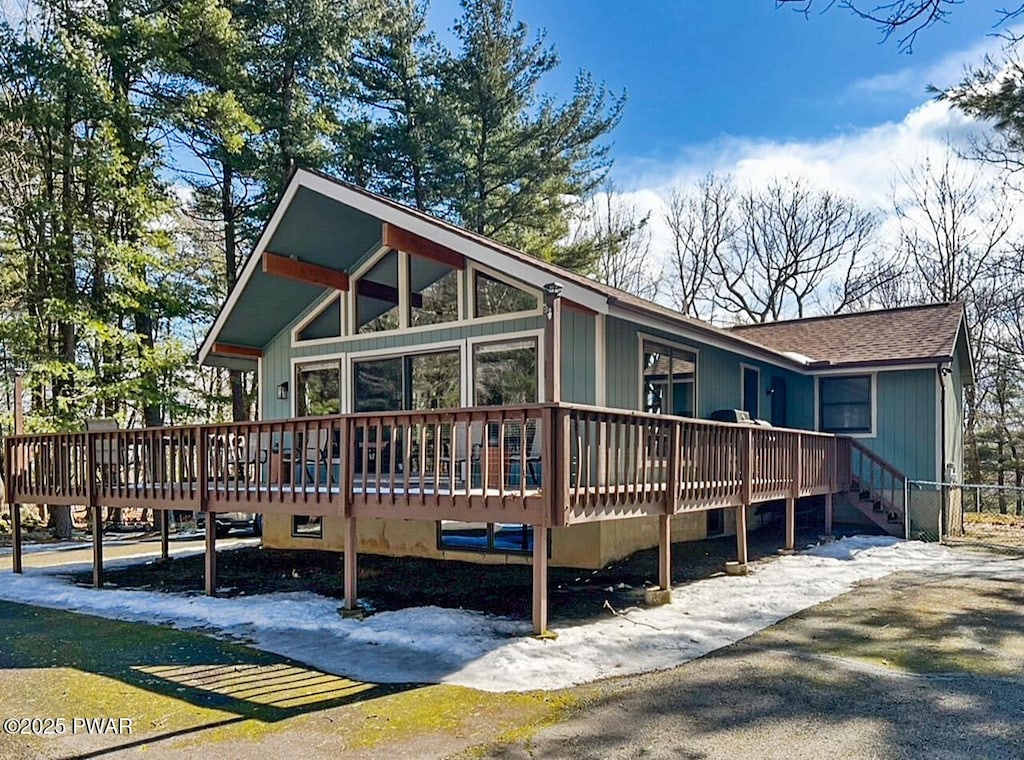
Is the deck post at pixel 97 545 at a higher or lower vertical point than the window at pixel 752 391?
lower

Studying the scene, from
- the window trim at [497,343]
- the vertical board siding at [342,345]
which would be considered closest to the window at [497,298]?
the vertical board siding at [342,345]

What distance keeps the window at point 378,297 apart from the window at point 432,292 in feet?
1.03

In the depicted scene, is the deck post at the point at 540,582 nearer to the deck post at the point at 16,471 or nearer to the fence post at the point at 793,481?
the fence post at the point at 793,481

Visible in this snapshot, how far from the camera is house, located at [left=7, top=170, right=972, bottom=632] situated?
278 inches

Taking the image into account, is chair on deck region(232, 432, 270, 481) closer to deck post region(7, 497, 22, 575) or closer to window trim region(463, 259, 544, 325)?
window trim region(463, 259, 544, 325)

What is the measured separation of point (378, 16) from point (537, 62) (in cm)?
457

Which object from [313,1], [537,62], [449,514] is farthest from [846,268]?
[449,514]

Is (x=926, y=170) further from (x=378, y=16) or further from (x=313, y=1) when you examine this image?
(x=313, y=1)

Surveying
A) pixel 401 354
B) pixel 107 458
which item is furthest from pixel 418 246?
pixel 107 458

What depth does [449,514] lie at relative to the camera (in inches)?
269

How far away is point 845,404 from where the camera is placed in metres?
14.3

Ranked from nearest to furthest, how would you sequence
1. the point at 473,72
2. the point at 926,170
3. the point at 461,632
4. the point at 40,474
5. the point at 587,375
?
1. the point at 461,632
2. the point at 587,375
3. the point at 40,474
4. the point at 473,72
5. the point at 926,170

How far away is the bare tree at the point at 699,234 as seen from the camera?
28578 millimetres

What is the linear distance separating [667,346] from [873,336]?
6.78m
